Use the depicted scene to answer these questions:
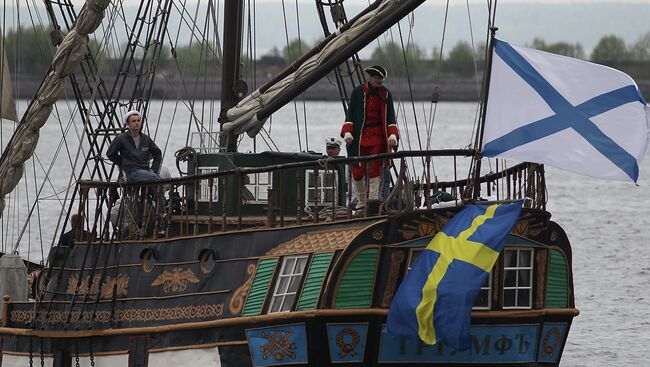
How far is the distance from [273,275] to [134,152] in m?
3.53

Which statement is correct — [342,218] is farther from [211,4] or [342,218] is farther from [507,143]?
[211,4]

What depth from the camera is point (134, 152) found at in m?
22.9

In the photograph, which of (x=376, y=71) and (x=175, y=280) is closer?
(x=376, y=71)

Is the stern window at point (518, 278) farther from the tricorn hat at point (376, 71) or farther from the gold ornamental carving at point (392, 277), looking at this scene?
the tricorn hat at point (376, 71)

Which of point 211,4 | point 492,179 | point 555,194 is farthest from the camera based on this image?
point 555,194

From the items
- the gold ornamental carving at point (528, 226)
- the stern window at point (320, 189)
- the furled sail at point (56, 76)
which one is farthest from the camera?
the furled sail at point (56, 76)

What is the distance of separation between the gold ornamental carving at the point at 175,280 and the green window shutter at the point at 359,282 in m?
2.37

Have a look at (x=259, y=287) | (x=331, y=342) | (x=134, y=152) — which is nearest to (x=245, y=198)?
(x=134, y=152)

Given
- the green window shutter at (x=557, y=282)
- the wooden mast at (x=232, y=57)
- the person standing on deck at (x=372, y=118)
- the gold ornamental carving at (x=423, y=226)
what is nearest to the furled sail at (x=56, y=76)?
the wooden mast at (x=232, y=57)

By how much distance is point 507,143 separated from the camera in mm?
19312

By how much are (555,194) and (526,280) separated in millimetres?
44066

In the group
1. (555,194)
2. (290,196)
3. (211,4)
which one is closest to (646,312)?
(211,4)

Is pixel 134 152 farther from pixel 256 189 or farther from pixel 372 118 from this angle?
pixel 372 118

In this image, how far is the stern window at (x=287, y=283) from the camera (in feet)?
65.7
